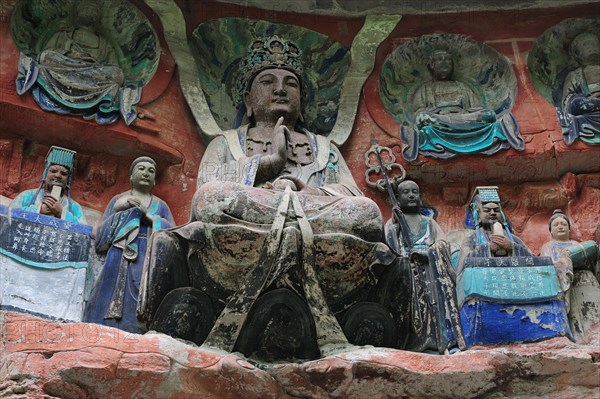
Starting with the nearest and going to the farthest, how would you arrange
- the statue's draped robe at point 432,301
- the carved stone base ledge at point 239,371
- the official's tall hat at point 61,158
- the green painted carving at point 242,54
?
1. the carved stone base ledge at point 239,371
2. the statue's draped robe at point 432,301
3. the official's tall hat at point 61,158
4. the green painted carving at point 242,54

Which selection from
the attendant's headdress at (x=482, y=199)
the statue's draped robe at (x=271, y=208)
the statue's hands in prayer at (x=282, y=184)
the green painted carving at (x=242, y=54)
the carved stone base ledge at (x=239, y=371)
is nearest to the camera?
the carved stone base ledge at (x=239, y=371)

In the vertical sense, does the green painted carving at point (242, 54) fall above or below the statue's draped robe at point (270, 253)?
above

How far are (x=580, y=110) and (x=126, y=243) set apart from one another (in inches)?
134

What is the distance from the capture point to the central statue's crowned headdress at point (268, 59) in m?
9.49

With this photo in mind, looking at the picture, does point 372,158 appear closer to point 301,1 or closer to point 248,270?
point 301,1

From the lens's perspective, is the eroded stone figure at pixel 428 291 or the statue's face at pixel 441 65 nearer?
the eroded stone figure at pixel 428 291

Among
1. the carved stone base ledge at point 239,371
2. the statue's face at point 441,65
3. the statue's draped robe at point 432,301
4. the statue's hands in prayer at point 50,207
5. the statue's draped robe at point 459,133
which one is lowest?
the carved stone base ledge at point 239,371

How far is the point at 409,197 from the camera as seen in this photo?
9.02 meters

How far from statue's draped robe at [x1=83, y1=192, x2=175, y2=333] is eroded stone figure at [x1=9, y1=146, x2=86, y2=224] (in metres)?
0.23

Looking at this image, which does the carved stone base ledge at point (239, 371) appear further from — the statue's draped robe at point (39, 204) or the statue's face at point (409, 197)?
the statue's face at point (409, 197)

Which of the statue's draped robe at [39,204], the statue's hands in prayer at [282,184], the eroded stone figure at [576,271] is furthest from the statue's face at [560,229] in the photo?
the statue's draped robe at [39,204]

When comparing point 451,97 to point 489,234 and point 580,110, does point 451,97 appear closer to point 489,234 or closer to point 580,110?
point 580,110

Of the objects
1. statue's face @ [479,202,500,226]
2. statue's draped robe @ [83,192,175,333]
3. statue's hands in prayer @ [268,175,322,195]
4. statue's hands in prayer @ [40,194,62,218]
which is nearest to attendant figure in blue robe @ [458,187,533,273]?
statue's face @ [479,202,500,226]

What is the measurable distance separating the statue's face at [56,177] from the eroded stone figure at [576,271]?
3.15m
